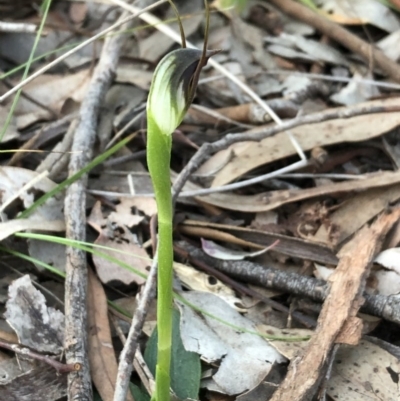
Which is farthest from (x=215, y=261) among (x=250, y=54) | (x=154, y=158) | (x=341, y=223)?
(x=250, y=54)

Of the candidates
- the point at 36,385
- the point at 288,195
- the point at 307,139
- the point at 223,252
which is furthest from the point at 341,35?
the point at 36,385

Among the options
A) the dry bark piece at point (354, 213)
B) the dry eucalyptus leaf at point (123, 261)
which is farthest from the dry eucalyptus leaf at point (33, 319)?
the dry bark piece at point (354, 213)

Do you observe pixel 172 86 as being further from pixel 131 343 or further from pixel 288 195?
pixel 288 195

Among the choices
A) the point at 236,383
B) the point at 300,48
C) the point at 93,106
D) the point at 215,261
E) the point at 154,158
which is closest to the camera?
the point at 154,158

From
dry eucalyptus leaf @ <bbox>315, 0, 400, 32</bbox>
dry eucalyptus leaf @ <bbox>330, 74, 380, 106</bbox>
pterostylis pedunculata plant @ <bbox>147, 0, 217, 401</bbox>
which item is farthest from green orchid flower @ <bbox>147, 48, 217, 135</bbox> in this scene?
dry eucalyptus leaf @ <bbox>315, 0, 400, 32</bbox>

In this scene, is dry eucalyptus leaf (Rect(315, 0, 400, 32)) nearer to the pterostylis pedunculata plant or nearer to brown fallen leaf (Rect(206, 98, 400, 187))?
brown fallen leaf (Rect(206, 98, 400, 187))

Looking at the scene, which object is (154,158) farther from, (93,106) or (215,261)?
(93,106)
